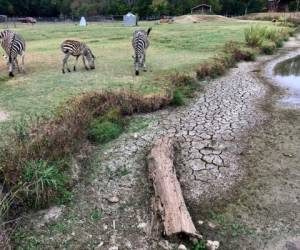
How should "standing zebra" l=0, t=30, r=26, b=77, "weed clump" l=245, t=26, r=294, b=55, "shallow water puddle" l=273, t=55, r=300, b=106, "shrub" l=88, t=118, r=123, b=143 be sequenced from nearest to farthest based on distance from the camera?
"shrub" l=88, t=118, r=123, b=143
"shallow water puddle" l=273, t=55, r=300, b=106
"standing zebra" l=0, t=30, r=26, b=77
"weed clump" l=245, t=26, r=294, b=55

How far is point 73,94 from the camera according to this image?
10188 millimetres

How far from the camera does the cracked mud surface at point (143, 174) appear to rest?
530cm

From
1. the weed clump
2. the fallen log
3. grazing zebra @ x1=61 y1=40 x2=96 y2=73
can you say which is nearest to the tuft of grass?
the weed clump

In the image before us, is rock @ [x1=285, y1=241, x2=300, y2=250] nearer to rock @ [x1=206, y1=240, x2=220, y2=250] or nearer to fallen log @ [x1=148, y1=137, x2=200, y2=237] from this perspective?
rock @ [x1=206, y1=240, x2=220, y2=250]

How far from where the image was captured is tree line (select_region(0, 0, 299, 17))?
64625 millimetres

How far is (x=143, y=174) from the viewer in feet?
22.5

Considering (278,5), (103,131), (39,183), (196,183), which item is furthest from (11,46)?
(278,5)

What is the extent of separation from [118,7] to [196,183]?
6438 cm

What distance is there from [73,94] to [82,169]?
370cm

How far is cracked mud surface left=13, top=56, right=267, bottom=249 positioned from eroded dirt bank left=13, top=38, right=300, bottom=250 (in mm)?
15

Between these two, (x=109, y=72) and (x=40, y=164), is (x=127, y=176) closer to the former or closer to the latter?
(x=40, y=164)

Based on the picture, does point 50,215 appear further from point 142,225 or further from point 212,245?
point 212,245

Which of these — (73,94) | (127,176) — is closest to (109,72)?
(73,94)

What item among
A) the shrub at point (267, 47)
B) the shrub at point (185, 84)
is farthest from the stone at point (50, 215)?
the shrub at point (267, 47)
